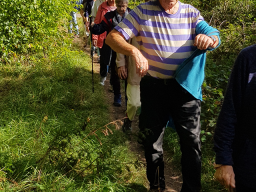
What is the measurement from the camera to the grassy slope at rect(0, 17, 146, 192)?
2.90 meters

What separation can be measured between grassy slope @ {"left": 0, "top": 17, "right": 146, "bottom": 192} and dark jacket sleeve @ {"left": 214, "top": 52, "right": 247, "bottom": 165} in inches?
47.1

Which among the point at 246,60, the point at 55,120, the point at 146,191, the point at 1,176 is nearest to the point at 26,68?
the point at 55,120

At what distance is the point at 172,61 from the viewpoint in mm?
2510

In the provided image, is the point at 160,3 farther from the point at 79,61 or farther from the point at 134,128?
the point at 79,61

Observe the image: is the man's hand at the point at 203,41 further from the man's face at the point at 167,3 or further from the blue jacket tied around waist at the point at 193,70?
the man's face at the point at 167,3

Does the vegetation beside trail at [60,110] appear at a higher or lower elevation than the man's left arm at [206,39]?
lower

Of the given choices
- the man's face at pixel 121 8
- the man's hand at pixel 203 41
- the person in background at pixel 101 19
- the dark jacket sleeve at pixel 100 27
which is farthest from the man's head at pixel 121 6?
the man's hand at pixel 203 41

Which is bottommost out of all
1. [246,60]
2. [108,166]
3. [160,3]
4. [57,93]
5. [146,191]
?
[146,191]

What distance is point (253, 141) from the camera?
64.9 inches

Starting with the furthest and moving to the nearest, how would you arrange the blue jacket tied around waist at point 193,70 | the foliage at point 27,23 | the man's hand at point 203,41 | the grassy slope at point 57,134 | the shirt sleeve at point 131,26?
the foliage at point 27,23
the grassy slope at point 57,134
the shirt sleeve at point 131,26
the blue jacket tied around waist at point 193,70
the man's hand at point 203,41

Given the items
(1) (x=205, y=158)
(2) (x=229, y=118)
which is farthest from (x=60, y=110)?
(2) (x=229, y=118)

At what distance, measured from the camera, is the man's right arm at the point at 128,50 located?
2244 mm

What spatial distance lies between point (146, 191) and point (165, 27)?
1.95 m

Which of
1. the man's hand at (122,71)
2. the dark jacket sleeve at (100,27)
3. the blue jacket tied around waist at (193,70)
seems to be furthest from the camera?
the dark jacket sleeve at (100,27)
